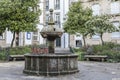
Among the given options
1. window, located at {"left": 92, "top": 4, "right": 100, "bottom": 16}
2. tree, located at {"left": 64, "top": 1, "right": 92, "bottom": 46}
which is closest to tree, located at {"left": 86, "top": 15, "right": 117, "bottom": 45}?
tree, located at {"left": 64, "top": 1, "right": 92, "bottom": 46}

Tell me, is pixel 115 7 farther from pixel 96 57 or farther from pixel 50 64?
pixel 50 64

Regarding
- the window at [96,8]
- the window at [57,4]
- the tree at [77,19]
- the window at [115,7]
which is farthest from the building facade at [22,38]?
the window at [115,7]

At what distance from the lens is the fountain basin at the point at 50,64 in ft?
43.4

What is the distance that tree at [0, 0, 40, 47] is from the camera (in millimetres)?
24000

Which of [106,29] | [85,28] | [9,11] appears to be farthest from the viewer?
[85,28]

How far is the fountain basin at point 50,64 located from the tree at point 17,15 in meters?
10.9

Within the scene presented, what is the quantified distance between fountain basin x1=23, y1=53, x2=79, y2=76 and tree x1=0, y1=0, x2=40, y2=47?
10.9 m

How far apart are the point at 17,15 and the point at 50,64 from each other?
1201 centimetres

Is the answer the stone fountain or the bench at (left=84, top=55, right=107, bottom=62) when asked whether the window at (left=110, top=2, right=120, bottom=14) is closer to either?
the bench at (left=84, top=55, right=107, bottom=62)

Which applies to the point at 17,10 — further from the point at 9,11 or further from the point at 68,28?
the point at 68,28

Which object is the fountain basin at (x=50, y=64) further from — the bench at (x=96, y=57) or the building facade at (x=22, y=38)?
the building facade at (x=22, y=38)

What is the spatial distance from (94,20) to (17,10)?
24.8 ft

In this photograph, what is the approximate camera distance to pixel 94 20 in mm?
27203

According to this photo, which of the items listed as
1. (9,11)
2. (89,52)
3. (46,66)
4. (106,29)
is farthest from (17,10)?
(46,66)
